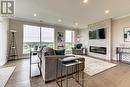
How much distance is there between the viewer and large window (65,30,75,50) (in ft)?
33.4

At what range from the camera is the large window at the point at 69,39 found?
33.4ft

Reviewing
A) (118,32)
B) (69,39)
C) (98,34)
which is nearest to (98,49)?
(98,34)

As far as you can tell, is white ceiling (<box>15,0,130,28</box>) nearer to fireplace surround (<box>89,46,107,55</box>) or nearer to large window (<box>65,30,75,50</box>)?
fireplace surround (<box>89,46,107,55</box>)

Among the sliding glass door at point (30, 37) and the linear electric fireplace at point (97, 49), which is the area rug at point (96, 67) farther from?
the sliding glass door at point (30, 37)

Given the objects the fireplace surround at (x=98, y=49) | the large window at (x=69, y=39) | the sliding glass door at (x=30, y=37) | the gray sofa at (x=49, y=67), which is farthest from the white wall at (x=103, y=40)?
the gray sofa at (x=49, y=67)

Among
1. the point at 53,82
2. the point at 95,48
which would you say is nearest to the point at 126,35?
the point at 95,48

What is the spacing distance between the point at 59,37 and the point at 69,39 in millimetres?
1603

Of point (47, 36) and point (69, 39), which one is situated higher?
point (47, 36)

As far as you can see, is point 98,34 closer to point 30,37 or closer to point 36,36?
point 36,36

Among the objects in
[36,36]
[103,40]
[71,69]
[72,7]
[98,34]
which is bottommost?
[71,69]

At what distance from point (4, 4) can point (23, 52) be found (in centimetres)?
398

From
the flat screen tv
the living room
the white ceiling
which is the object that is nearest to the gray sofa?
the living room

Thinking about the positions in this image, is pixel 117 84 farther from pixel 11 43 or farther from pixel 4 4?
pixel 11 43

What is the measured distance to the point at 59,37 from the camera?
9320 mm
